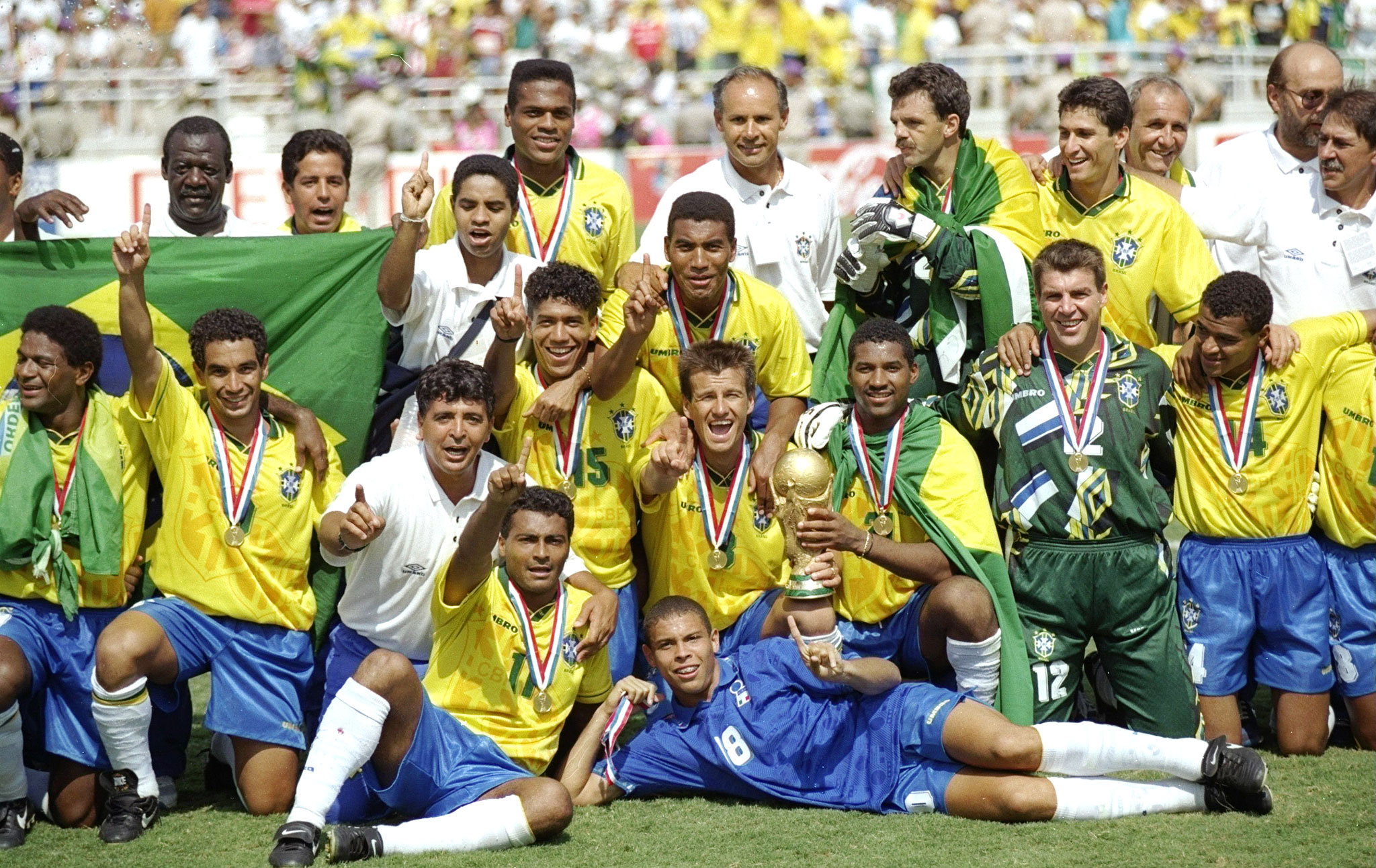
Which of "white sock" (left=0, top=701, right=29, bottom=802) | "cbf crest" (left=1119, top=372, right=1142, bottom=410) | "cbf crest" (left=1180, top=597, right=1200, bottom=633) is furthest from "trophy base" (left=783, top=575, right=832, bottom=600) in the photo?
"white sock" (left=0, top=701, right=29, bottom=802)

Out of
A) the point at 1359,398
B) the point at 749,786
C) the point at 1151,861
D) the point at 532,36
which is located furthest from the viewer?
the point at 532,36

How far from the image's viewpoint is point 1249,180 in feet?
22.9

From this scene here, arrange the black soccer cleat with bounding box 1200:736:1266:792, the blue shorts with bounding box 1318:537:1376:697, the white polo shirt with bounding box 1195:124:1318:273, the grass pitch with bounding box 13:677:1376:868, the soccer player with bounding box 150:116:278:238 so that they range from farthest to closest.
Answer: the white polo shirt with bounding box 1195:124:1318:273 < the soccer player with bounding box 150:116:278:238 < the blue shorts with bounding box 1318:537:1376:697 < the black soccer cleat with bounding box 1200:736:1266:792 < the grass pitch with bounding box 13:677:1376:868

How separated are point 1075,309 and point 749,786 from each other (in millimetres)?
2091

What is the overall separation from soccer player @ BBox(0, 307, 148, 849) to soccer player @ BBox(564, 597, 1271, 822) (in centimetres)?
178

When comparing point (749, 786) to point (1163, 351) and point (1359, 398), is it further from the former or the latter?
point (1359, 398)

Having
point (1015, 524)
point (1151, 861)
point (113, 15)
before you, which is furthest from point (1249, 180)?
point (113, 15)

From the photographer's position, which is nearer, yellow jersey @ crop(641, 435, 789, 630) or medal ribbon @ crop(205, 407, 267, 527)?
medal ribbon @ crop(205, 407, 267, 527)

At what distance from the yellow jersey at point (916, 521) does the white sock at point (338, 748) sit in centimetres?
181

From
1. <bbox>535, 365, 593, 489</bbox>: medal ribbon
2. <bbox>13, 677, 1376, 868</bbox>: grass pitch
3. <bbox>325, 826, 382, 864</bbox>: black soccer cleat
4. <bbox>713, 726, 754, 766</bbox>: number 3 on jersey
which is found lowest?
<bbox>13, 677, 1376, 868</bbox>: grass pitch

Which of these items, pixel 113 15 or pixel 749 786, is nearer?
pixel 749 786

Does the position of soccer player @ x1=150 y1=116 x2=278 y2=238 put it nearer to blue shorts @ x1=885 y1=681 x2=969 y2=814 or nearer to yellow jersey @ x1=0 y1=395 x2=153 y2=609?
yellow jersey @ x1=0 y1=395 x2=153 y2=609

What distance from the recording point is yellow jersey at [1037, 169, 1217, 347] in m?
6.37

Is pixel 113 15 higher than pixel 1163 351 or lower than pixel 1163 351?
higher
